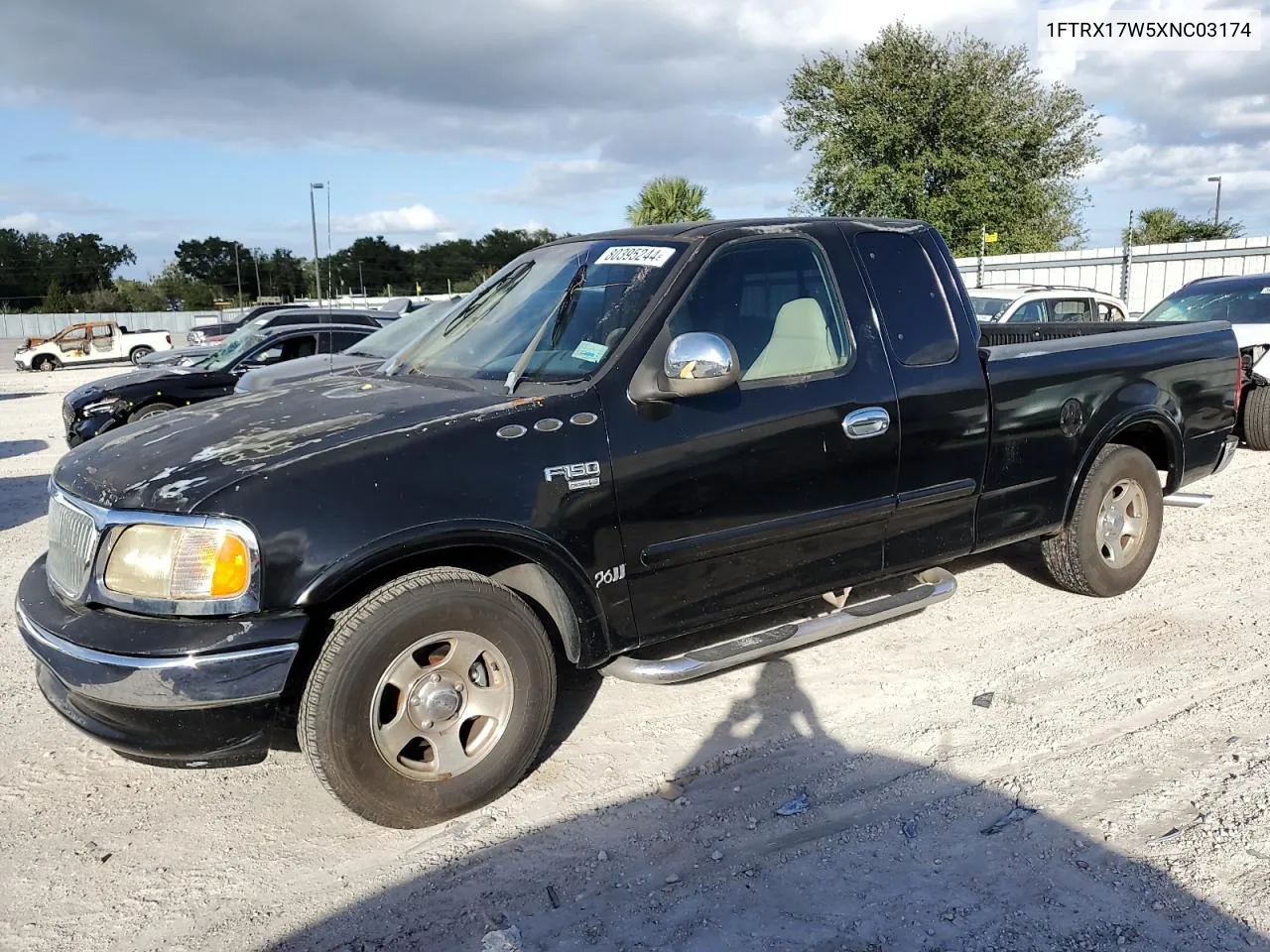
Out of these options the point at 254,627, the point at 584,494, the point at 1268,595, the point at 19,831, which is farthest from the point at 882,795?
the point at 1268,595

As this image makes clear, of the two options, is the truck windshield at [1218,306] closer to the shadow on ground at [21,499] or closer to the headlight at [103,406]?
the shadow on ground at [21,499]

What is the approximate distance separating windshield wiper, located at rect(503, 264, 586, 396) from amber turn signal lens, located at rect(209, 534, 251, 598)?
1122 mm

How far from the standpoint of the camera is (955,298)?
4.58m

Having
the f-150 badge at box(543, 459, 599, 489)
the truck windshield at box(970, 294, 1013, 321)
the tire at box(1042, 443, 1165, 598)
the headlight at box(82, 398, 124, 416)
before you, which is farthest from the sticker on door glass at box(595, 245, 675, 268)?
the headlight at box(82, 398, 124, 416)

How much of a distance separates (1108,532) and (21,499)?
8718 millimetres

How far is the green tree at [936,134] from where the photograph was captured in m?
31.2

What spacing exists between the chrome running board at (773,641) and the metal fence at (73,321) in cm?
5543

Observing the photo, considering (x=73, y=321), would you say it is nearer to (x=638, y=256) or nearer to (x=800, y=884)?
(x=638, y=256)

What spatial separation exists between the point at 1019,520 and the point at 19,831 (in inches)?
170

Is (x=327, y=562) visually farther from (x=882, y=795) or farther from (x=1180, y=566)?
(x=1180, y=566)

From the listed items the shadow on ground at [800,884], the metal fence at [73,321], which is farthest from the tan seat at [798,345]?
the metal fence at [73,321]

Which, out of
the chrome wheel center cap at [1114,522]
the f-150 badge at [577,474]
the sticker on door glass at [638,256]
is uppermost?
the sticker on door glass at [638,256]

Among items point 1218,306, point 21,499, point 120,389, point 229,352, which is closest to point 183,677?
point 21,499

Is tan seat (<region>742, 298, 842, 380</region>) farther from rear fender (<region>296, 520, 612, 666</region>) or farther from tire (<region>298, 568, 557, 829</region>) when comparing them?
tire (<region>298, 568, 557, 829</region>)
